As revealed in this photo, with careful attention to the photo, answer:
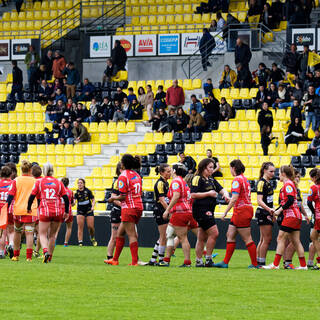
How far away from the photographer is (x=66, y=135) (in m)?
31.0

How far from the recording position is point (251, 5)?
31375 millimetres

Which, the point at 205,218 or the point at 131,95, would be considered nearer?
the point at 205,218

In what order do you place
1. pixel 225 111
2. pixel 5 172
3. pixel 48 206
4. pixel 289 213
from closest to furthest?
pixel 289 213
pixel 48 206
pixel 5 172
pixel 225 111

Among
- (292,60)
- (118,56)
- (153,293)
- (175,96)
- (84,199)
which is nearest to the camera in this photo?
(153,293)

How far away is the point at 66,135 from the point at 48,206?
1551cm

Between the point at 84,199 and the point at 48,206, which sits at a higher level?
the point at 48,206

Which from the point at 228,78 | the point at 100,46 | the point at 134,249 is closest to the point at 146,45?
the point at 100,46

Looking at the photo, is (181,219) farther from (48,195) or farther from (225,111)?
(225,111)

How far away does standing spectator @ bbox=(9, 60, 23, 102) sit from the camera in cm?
3394

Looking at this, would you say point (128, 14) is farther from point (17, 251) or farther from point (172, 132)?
point (17, 251)

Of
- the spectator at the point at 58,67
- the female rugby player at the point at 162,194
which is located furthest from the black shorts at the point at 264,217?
the spectator at the point at 58,67

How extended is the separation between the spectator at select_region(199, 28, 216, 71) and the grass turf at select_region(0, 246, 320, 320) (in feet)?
58.5

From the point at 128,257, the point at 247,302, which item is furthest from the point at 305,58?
the point at 247,302

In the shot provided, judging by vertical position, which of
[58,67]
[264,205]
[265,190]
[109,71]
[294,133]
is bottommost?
[264,205]
